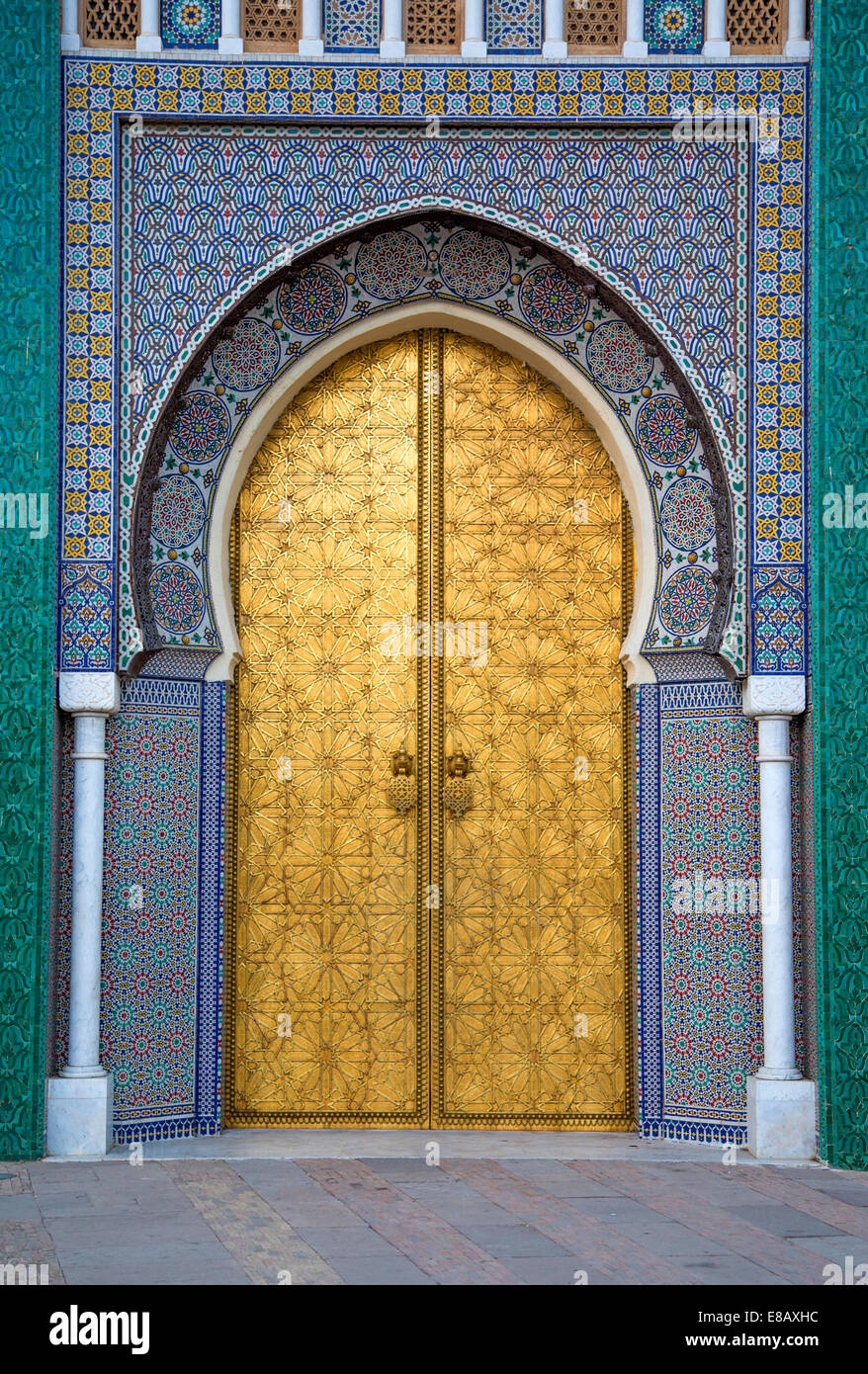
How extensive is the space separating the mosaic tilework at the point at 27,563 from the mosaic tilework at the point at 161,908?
0.20 m

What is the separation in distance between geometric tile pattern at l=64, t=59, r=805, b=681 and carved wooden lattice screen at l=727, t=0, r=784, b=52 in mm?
114

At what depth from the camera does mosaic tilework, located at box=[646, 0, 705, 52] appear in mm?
5781

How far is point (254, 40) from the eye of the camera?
5734 millimetres

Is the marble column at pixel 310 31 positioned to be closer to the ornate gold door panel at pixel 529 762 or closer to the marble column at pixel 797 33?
the ornate gold door panel at pixel 529 762

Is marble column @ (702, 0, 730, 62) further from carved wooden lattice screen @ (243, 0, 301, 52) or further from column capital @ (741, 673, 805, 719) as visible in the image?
column capital @ (741, 673, 805, 719)

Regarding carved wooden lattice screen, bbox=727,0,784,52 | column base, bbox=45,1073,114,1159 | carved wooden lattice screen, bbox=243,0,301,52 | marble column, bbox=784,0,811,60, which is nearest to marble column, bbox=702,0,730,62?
carved wooden lattice screen, bbox=727,0,784,52

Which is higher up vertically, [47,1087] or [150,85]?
[150,85]

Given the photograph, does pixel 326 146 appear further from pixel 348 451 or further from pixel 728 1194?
pixel 728 1194

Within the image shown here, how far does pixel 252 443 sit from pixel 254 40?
1418mm

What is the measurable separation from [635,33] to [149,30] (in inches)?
67.5

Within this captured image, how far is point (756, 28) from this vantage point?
578 cm
